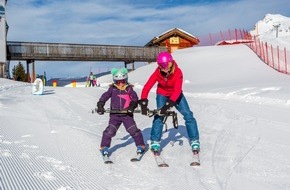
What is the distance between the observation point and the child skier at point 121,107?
18.7 ft

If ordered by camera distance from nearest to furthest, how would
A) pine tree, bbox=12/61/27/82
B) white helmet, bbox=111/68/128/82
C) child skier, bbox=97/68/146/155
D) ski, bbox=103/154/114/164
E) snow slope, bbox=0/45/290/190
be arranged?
snow slope, bbox=0/45/290/190 < ski, bbox=103/154/114/164 < child skier, bbox=97/68/146/155 < white helmet, bbox=111/68/128/82 < pine tree, bbox=12/61/27/82

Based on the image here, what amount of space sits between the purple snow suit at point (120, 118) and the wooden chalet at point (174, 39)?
39.5m

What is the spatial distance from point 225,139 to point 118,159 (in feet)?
7.40

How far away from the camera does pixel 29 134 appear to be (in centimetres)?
679

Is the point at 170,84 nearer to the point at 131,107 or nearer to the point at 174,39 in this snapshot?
the point at 131,107

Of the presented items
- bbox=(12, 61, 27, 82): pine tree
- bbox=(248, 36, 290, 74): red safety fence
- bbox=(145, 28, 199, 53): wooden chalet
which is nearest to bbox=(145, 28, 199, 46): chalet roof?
bbox=(145, 28, 199, 53): wooden chalet

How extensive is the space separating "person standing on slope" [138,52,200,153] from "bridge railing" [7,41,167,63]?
28874 mm

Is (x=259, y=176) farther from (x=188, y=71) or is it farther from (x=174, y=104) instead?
(x=188, y=71)

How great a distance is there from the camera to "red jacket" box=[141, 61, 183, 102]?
556cm

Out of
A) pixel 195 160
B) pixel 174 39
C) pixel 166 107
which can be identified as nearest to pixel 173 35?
pixel 174 39

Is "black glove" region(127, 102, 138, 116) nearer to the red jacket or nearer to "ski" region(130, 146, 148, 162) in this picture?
the red jacket

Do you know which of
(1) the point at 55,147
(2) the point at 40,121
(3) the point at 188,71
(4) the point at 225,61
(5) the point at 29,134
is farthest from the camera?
(4) the point at 225,61

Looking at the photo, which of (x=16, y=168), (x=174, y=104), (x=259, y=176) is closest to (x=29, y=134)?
(x=16, y=168)

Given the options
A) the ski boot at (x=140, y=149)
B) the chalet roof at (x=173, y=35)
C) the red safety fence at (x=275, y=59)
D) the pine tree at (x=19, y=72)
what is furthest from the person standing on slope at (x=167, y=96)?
the pine tree at (x=19, y=72)
